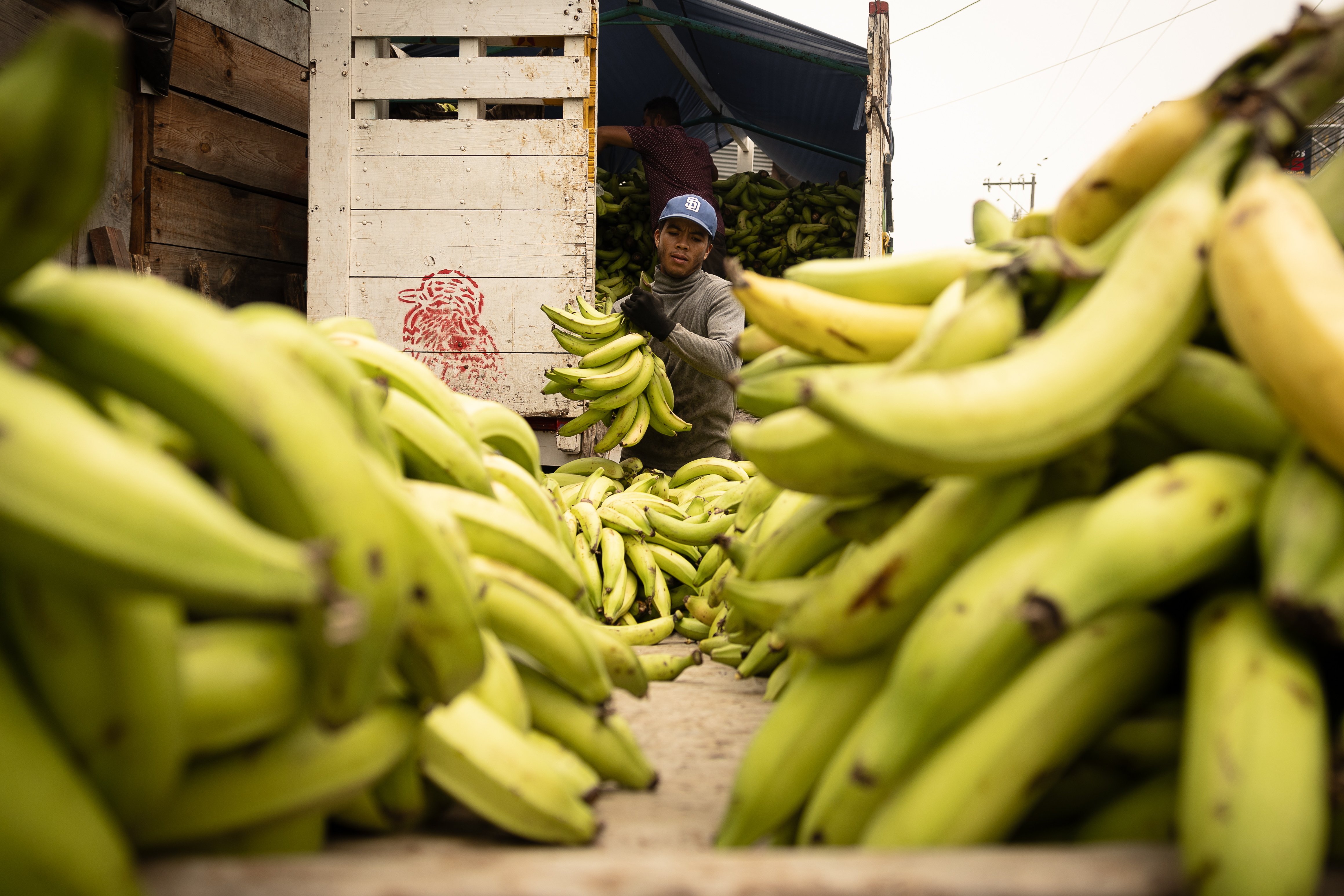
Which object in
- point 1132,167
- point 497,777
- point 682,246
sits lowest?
point 497,777

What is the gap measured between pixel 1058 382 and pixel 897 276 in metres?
0.49

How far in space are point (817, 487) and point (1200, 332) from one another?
48 centimetres

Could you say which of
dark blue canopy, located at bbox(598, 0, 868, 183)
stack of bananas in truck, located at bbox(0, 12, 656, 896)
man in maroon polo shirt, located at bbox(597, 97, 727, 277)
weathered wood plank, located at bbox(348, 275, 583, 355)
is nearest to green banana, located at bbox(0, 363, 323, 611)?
stack of bananas in truck, located at bbox(0, 12, 656, 896)

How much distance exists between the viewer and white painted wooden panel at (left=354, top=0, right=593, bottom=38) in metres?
4.14

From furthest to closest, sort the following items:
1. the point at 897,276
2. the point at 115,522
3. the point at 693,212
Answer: the point at 693,212, the point at 897,276, the point at 115,522

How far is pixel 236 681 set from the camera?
2.11ft

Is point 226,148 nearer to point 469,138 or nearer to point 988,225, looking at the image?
point 469,138

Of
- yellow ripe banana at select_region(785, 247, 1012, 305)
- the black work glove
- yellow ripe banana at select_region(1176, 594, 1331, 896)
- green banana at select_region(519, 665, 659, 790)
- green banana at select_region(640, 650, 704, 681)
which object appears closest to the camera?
yellow ripe banana at select_region(1176, 594, 1331, 896)

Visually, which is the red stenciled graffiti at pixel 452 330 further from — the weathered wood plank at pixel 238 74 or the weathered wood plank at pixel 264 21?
the weathered wood plank at pixel 264 21

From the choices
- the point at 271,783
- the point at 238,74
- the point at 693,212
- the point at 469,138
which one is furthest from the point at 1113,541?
the point at 238,74

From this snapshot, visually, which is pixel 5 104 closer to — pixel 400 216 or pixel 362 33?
pixel 400 216

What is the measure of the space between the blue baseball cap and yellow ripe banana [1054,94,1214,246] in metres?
3.35

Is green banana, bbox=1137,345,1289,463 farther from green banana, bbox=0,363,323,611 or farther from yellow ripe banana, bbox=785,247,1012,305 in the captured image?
green banana, bbox=0,363,323,611

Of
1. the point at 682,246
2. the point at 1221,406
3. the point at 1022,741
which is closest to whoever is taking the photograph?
the point at 1022,741
